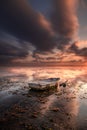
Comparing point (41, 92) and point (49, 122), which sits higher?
point (41, 92)

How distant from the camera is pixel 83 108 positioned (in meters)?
17.1

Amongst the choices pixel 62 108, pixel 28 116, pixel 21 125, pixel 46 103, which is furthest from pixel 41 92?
pixel 21 125

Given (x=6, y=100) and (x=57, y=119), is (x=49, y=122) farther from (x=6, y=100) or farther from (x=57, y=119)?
(x=6, y=100)

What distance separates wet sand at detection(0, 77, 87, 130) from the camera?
12.8 meters

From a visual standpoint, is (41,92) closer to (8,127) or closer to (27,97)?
(27,97)

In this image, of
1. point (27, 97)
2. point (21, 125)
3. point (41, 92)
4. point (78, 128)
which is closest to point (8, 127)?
point (21, 125)

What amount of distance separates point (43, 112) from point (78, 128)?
4372 millimetres

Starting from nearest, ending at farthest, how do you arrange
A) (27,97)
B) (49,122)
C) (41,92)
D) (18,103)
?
(49,122), (18,103), (27,97), (41,92)

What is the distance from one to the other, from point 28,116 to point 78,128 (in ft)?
15.5

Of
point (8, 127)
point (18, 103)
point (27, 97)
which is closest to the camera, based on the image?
point (8, 127)

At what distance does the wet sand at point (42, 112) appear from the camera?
12.8m

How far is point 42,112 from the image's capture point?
15.8m

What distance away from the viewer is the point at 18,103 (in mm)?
18641

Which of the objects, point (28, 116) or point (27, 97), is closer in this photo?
point (28, 116)
